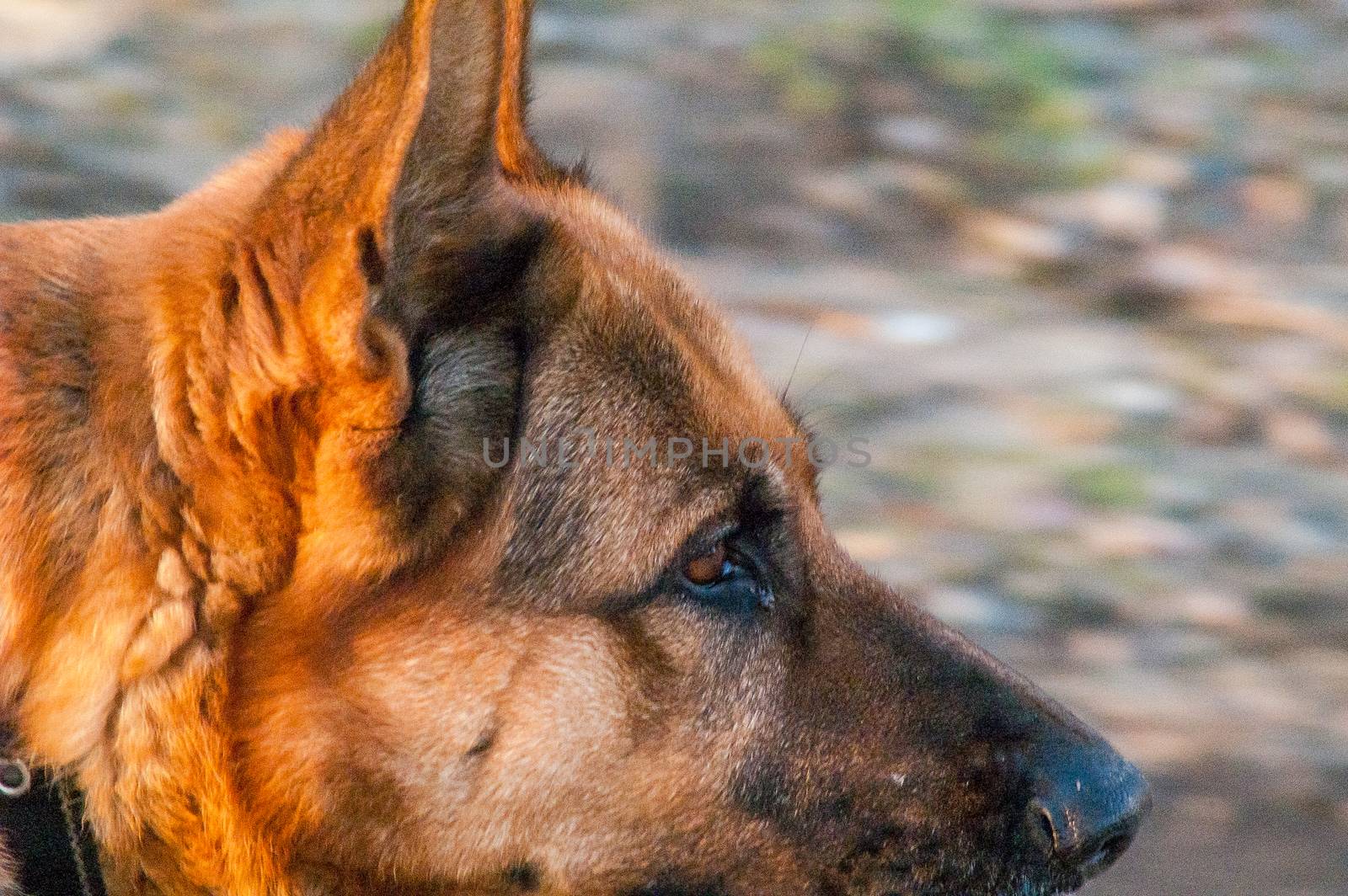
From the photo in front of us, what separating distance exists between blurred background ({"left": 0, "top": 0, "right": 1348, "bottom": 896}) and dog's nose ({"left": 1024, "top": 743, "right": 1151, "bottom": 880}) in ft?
4.68

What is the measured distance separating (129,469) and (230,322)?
267 mm

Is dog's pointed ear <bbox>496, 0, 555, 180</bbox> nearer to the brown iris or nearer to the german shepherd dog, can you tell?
the german shepherd dog

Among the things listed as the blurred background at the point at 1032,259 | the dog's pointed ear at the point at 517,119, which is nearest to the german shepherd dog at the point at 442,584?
the dog's pointed ear at the point at 517,119

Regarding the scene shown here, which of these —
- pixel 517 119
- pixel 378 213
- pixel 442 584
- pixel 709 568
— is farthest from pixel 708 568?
pixel 517 119

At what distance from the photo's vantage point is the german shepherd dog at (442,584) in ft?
8.19

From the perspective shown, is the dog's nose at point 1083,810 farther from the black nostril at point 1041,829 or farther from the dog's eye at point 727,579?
the dog's eye at point 727,579

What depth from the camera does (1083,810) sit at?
2881 millimetres

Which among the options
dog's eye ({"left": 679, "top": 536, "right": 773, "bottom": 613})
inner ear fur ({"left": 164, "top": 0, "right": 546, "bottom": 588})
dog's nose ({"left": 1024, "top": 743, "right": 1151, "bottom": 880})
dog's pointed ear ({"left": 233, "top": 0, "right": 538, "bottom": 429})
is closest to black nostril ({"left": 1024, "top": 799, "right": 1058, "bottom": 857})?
dog's nose ({"left": 1024, "top": 743, "right": 1151, "bottom": 880})

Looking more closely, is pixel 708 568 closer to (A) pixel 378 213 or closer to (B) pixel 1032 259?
(A) pixel 378 213

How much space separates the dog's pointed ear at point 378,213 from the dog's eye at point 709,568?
0.58 metres

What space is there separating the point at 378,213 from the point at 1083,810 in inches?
60.6

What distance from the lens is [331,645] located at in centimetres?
267

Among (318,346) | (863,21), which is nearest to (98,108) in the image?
(863,21)

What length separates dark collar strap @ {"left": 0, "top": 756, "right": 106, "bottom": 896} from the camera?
247cm
